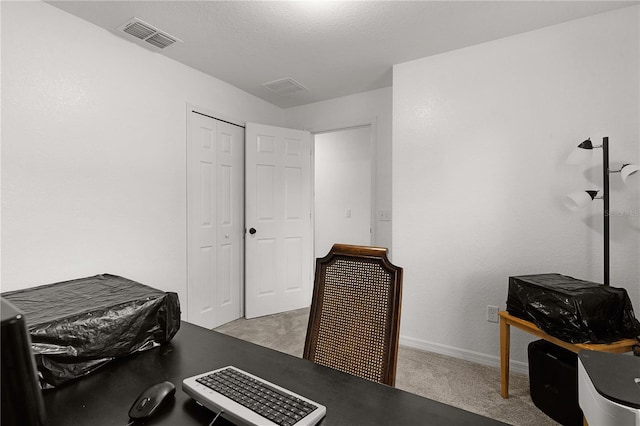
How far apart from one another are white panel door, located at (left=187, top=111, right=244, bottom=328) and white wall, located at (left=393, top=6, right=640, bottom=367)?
1710mm

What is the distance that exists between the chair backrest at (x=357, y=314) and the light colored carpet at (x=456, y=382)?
1.27 meters

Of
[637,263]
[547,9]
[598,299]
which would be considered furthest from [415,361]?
[547,9]

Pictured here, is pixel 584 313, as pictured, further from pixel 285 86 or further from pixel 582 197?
pixel 285 86

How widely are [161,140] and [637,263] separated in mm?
3603

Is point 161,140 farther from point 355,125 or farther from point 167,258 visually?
point 355,125

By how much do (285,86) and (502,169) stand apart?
2260 mm

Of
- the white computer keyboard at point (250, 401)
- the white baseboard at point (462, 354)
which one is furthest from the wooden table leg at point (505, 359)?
the white computer keyboard at point (250, 401)

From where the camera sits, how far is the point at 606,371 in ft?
2.28

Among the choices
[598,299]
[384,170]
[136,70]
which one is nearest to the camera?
[598,299]

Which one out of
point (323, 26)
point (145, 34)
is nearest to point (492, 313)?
point (323, 26)

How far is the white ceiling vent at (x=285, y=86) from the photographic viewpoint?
330 cm

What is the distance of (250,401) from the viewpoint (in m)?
0.75

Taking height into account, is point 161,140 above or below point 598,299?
above

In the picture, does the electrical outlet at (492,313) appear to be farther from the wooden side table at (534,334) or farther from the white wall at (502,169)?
the wooden side table at (534,334)
